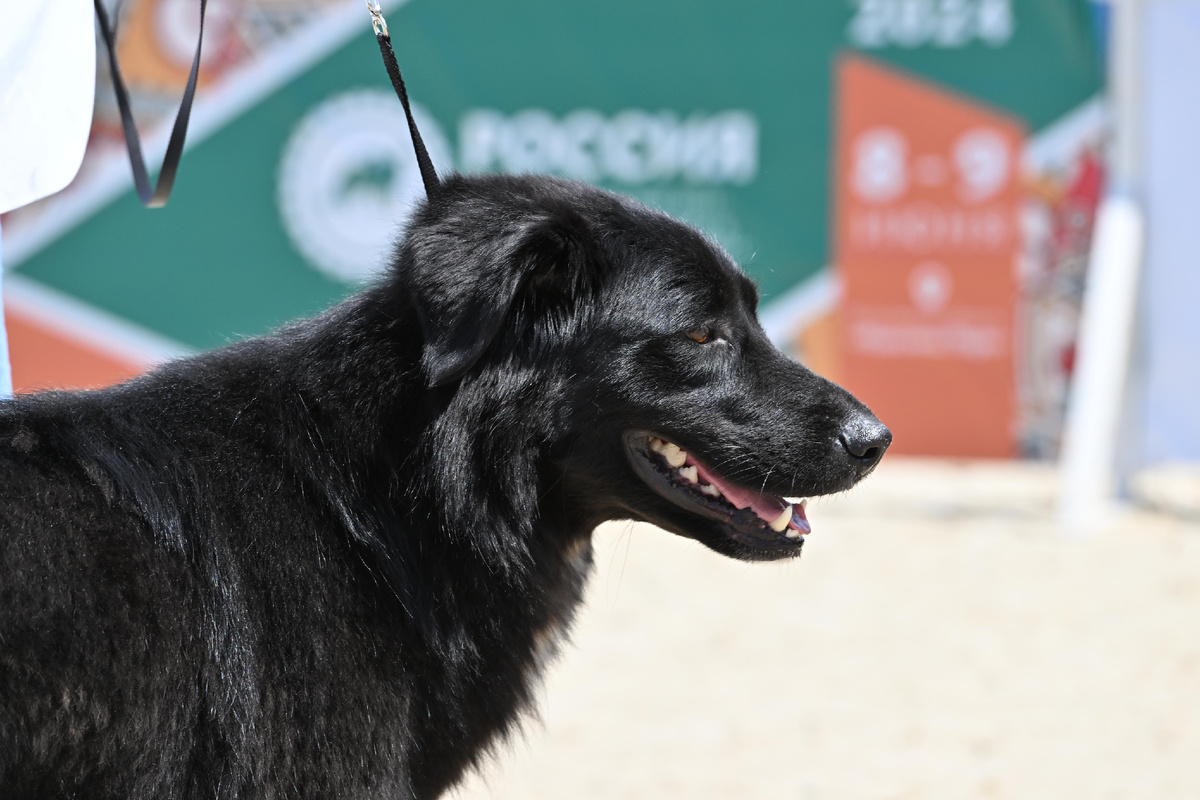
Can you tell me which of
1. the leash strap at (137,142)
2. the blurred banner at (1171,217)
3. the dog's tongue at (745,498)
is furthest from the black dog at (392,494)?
the blurred banner at (1171,217)

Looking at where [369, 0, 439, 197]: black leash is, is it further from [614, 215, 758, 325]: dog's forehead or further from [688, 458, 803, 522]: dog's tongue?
[688, 458, 803, 522]: dog's tongue

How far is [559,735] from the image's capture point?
167 inches

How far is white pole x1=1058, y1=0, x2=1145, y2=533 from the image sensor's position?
263 inches

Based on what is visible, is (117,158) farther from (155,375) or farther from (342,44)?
(155,375)

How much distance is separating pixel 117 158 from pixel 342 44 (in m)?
1.79

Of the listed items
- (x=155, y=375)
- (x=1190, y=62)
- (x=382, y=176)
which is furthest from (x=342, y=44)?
(x=155, y=375)

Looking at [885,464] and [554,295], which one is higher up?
[554,295]

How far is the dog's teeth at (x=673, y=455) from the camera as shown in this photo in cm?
232

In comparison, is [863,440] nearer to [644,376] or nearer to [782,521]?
[782,521]

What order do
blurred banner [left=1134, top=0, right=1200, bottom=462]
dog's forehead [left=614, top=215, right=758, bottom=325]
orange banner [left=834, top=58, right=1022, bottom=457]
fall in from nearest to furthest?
dog's forehead [left=614, top=215, right=758, bottom=325]
blurred banner [left=1134, top=0, right=1200, bottom=462]
orange banner [left=834, top=58, right=1022, bottom=457]

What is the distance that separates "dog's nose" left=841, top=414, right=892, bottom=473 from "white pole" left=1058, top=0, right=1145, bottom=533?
483cm

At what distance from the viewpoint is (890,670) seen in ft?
15.8

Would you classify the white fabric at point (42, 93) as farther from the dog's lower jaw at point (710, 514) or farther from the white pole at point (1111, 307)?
the white pole at point (1111, 307)

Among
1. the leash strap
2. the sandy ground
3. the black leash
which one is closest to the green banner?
the sandy ground
